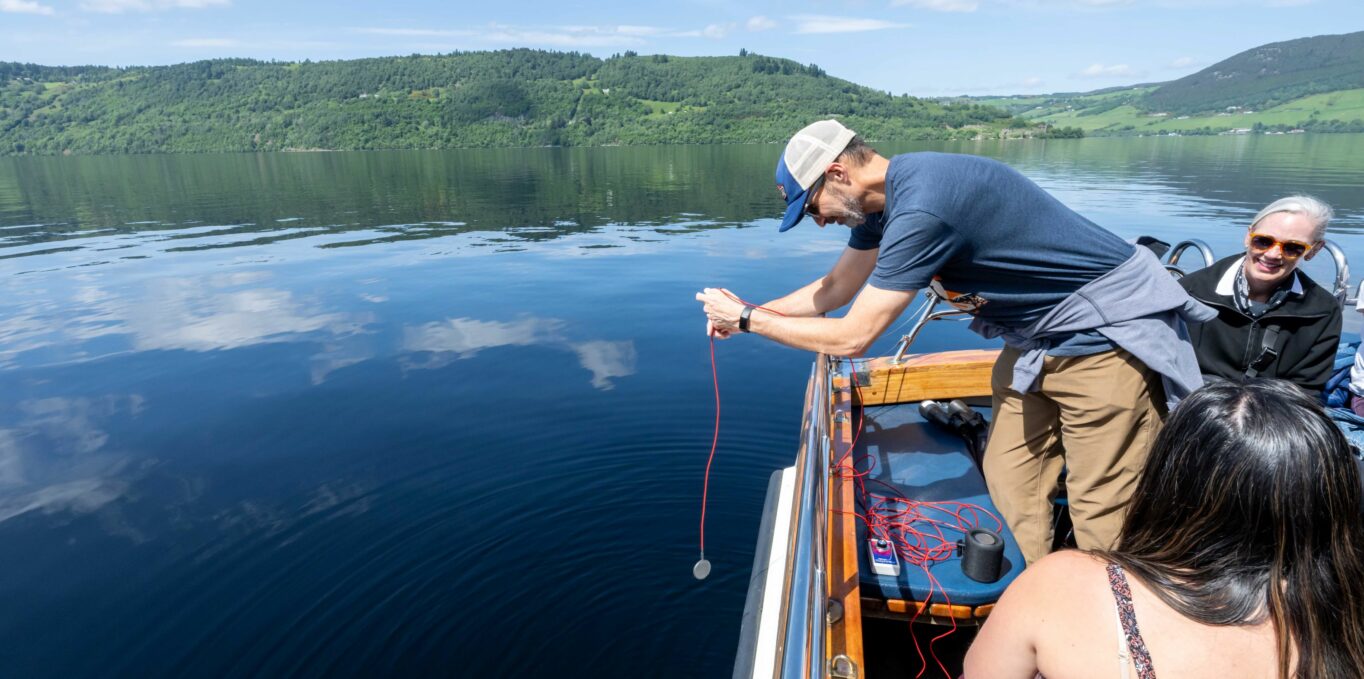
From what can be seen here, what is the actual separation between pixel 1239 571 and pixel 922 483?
2.68m

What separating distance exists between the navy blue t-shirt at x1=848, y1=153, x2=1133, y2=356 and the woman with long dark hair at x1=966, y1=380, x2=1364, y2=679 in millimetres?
1165

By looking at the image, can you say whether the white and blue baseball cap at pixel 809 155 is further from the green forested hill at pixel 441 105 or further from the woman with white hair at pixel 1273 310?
the green forested hill at pixel 441 105

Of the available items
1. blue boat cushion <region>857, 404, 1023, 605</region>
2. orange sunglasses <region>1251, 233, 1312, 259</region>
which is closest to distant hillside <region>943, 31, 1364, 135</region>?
orange sunglasses <region>1251, 233, 1312, 259</region>

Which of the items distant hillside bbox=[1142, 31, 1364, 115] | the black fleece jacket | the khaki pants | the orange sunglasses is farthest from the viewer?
distant hillside bbox=[1142, 31, 1364, 115]

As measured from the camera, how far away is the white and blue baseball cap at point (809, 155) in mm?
2691

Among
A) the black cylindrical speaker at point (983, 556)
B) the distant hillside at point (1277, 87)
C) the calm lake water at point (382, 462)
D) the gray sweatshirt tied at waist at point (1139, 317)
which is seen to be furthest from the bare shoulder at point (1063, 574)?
the distant hillside at point (1277, 87)

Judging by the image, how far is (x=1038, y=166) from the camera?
50219 millimetres

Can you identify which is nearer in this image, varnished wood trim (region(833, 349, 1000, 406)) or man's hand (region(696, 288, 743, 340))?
man's hand (region(696, 288, 743, 340))

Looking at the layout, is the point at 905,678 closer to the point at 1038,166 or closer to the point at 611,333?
the point at 611,333

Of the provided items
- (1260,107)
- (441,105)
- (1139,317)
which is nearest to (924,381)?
(1139,317)

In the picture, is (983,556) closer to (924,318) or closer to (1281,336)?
(924,318)

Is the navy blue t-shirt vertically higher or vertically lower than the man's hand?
higher

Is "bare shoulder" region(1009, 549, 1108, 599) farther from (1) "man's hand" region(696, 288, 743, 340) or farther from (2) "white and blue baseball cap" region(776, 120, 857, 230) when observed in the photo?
(1) "man's hand" region(696, 288, 743, 340)

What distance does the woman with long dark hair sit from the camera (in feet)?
4.28
